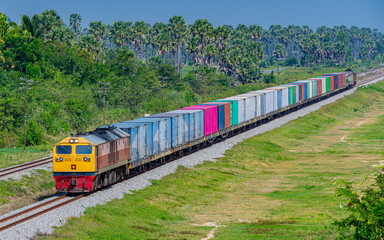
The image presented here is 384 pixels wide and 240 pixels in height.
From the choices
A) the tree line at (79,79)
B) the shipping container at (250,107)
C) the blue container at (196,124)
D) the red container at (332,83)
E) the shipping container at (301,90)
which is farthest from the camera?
the red container at (332,83)

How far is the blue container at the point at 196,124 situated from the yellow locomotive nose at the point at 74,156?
18.3 m

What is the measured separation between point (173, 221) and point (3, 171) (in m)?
17.3

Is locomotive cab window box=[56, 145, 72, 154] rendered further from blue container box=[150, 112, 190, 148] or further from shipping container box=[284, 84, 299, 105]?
shipping container box=[284, 84, 299, 105]

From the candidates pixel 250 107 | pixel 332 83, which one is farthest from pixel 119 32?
pixel 250 107

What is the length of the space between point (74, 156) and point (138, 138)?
776 cm

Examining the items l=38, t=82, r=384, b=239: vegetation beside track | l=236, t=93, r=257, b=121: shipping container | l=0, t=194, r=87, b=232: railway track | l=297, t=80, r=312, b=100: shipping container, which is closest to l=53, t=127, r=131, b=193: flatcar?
l=0, t=194, r=87, b=232: railway track

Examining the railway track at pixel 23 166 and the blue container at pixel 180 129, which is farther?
the blue container at pixel 180 129

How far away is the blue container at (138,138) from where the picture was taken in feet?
131

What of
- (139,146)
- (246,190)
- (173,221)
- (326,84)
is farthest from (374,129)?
(173,221)

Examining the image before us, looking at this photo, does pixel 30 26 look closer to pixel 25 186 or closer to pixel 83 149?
pixel 25 186

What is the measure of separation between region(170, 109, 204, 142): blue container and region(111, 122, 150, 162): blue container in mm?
9446

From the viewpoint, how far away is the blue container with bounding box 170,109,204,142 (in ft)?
171

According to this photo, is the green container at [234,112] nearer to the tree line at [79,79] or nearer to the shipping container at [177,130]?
the shipping container at [177,130]

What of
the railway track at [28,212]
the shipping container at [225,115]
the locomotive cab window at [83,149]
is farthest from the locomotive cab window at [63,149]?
the shipping container at [225,115]
